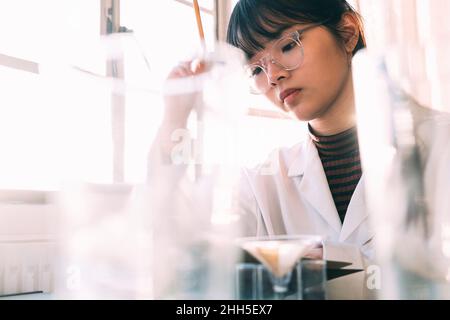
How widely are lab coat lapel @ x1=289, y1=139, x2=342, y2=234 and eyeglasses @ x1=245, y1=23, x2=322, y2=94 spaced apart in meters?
0.13

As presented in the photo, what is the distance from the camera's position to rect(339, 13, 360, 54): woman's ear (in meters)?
0.68

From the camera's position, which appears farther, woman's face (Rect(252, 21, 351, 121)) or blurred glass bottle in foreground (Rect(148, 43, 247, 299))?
woman's face (Rect(252, 21, 351, 121))

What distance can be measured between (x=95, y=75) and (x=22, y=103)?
9.4 inches

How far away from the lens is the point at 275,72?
2.26 feet

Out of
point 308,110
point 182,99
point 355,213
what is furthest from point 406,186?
point 182,99

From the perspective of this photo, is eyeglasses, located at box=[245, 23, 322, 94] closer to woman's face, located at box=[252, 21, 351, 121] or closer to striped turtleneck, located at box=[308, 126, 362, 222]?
woman's face, located at box=[252, 21, 351, 121]

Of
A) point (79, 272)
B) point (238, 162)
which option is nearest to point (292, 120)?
point (238, 162)

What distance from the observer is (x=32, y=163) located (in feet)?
2.52

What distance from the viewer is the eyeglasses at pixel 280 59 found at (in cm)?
68

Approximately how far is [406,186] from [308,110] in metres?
0.20

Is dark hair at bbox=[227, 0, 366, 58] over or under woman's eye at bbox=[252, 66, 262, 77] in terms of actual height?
over

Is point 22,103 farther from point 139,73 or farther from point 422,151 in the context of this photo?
point 422,151

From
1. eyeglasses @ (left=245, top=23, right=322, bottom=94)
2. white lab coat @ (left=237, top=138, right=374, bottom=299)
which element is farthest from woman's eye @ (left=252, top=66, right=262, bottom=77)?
white lab coat @ (left=237, top=138, right=374, bottom=299)

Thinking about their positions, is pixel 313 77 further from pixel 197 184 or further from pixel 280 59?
pixel 197 184
